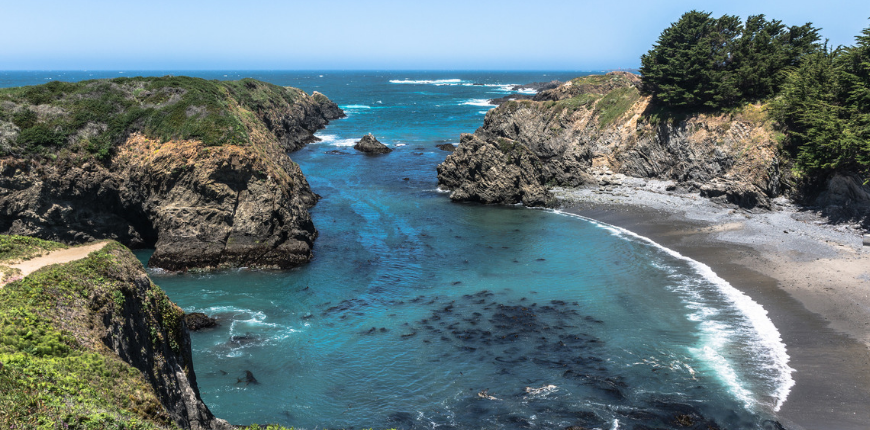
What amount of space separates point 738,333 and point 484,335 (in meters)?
14.1

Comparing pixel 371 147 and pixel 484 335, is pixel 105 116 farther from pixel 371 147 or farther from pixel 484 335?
pixel 371 147

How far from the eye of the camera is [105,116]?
43188 mm

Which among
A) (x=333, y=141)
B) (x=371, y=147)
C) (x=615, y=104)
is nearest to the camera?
(x=615, y=104)

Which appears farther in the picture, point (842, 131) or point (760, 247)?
point (842, 131)

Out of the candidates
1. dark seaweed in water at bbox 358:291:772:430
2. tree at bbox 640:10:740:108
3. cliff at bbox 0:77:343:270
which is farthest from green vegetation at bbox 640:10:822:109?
cliff at bbox 0:77:343:270

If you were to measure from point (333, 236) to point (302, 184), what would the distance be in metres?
13.3

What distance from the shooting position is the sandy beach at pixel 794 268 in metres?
22.9

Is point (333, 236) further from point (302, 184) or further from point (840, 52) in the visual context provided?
point (840, 52)

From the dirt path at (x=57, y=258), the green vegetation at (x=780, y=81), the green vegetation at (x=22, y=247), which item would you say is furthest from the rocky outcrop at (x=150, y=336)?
the green vegetation at (x=780, y=81)

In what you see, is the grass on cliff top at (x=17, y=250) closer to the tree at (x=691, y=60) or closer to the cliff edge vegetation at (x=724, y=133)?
the cliff edge vegetation at (x=724, y=133)

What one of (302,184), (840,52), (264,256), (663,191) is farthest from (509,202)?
(840,52)

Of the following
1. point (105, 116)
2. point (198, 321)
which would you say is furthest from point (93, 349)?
point (105, 116)

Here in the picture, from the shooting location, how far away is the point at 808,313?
30000 millimetres

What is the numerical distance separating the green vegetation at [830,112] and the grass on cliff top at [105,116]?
50.7 m
